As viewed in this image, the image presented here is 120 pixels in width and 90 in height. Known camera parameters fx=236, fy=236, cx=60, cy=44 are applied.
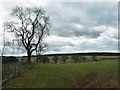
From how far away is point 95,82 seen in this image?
2717 centimetres

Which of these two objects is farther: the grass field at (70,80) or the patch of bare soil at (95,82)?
the patch of bare soil at (95,82)

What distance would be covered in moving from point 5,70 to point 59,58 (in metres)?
38.9

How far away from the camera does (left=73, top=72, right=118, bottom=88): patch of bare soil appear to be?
84.8 ft

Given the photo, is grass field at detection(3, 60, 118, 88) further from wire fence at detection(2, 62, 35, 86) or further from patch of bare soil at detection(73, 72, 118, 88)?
wire fence at detection(2, 62, 35, 86)

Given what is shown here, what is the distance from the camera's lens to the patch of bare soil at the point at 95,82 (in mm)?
25859

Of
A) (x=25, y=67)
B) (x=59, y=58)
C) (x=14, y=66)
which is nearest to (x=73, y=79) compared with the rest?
(x=14, y=66)

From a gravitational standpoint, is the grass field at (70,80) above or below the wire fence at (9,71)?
below

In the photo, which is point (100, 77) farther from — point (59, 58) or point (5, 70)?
point (59, 58)

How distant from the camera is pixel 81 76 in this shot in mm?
29875

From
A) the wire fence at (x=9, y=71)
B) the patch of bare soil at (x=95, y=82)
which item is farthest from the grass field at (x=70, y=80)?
the wire fence at (x=9, y=71)

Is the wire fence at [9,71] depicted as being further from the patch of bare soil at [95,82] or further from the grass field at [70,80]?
the patch of bare soil at [95,82]

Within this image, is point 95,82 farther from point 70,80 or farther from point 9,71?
point 9,71

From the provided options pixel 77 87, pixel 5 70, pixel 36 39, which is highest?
pixel 36 39

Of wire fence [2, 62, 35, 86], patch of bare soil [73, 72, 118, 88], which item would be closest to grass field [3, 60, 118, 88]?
patch of bare soil [73, 72, 118, 88]
